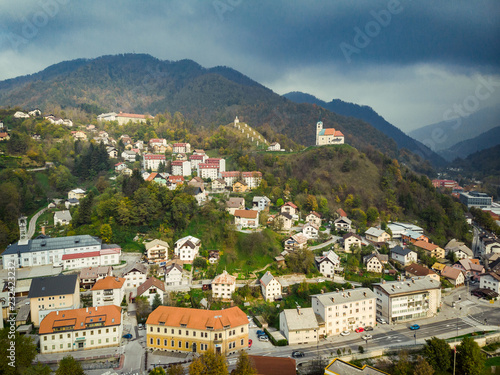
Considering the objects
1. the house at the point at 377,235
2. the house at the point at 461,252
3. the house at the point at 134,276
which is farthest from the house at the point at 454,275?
the house at the point at 134,276

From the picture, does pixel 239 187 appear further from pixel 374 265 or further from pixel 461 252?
pixel 461 252

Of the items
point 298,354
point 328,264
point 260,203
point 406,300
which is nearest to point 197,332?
point 298,354

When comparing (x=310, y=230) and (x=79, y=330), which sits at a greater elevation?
(x=310, y=230)

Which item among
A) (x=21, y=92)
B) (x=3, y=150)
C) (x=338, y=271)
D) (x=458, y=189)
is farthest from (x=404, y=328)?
(x=21, y=92)

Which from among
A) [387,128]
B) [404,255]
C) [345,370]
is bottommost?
[345,370]

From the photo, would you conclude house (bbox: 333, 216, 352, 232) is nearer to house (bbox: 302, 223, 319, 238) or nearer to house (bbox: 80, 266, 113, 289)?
house (bbox: 302, 223, 319, 238)

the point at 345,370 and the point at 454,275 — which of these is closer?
the point at 345,370
